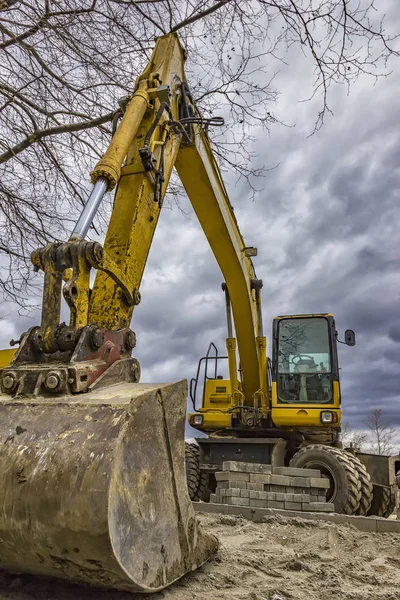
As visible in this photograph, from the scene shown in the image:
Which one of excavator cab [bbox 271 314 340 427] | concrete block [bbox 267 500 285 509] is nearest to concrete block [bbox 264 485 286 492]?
concrete block [bbox 267 500 285 509]

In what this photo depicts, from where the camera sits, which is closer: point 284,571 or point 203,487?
point 284,571

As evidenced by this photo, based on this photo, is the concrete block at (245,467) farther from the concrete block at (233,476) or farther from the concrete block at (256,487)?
the concrete block at (256,487)

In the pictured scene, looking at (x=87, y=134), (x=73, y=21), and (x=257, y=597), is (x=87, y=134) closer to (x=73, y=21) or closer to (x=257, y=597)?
(x=73, y=21)

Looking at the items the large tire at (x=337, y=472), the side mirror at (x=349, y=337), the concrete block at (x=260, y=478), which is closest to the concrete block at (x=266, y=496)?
the concrete block at (x=260, y=478)

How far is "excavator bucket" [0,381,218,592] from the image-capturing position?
1.94 metres

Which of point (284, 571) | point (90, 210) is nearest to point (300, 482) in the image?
point (284, 571)

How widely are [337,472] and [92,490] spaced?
4.89 m

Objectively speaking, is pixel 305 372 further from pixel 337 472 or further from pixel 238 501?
pixel 238 501

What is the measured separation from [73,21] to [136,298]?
3726 mm

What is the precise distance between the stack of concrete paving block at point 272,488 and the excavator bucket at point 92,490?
329 centimetres

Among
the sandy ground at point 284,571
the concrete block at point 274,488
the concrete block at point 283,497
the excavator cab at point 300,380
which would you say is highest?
the excavator cab at point 300,380

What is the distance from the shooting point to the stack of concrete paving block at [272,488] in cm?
545

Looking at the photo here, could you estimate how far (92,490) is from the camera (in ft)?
6.31

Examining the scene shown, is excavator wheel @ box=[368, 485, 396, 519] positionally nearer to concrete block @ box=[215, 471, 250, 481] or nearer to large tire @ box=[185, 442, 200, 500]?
concrete block @ box=[215, 471, 250, 481]
